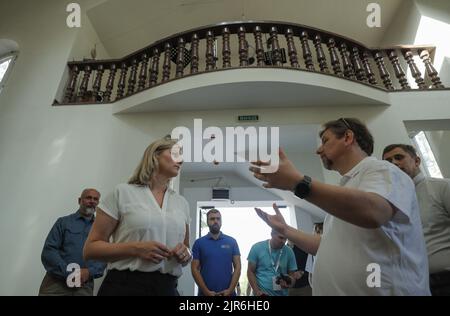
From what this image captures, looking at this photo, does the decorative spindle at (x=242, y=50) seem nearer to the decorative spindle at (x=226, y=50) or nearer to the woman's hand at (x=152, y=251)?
the decorative spindle at (x=226, y=50)

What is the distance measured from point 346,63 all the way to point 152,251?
3161 mm

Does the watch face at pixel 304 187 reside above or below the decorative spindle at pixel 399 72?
below

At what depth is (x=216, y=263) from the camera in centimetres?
299

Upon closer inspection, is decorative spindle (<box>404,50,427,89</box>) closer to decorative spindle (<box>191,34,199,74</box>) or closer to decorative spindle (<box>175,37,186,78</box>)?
decorative spindle (<box>191,34,199,74</box>)

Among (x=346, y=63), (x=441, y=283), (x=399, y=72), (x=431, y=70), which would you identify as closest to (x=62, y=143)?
(x=346, y=63)

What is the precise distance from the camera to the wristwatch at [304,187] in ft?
2.98

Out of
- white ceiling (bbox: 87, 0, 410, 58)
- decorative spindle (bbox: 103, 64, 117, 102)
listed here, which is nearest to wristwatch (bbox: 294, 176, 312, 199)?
decorative spindle (bbox: 103, 64, 117, 102)

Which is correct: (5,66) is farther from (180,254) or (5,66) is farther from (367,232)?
(367,232)

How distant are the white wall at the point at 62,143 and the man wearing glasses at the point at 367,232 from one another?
242 centimetres

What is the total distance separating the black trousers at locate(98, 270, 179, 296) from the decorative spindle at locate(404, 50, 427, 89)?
3510mm

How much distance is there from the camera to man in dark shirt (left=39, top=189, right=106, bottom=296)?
7.63ft

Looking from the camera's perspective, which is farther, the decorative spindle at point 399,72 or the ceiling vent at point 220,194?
the ceiling vent at point 220,194

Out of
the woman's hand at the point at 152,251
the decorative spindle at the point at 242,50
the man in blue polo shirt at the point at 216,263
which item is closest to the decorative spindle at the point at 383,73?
the decorative spindle at the point at 242,50
